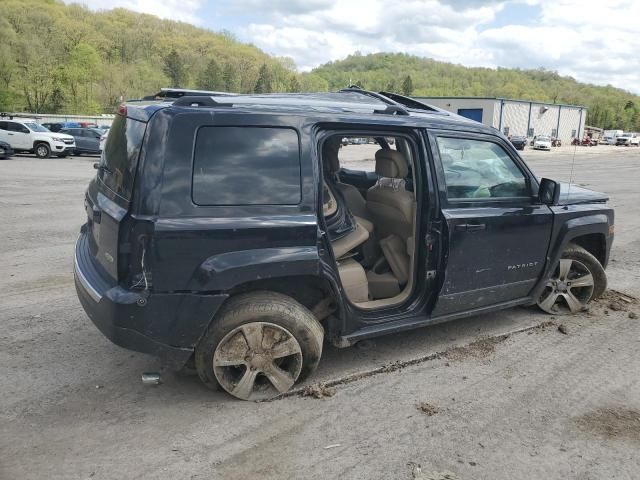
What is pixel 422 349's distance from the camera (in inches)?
170

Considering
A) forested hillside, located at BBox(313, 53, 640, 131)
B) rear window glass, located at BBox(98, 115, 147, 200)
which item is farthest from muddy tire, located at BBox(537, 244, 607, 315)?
forested hillside, located at BBox(313, 53, 640, 131)

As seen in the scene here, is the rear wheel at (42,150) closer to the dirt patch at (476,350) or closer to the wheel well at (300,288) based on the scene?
the wheel well at (300,288)

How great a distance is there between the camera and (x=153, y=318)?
10.3ft

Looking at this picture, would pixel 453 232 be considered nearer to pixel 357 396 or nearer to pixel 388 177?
pixel 388 177

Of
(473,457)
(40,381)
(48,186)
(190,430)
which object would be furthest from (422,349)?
(48,186)

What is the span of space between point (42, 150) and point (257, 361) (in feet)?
79.5

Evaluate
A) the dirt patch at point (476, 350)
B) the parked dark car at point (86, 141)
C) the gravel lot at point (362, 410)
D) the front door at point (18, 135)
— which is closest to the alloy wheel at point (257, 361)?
the gravel lot at point (362, 410)

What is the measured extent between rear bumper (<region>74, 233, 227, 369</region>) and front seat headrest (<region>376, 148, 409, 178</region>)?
182 centimetres

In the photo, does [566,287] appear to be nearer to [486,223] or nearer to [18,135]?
[486,223]

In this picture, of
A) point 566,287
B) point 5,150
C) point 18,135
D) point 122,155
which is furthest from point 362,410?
point 18,135

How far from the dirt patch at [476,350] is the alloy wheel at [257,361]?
134 cm

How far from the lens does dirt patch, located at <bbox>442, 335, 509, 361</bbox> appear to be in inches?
167

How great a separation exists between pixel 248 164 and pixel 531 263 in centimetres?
263

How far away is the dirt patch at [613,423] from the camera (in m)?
3.27
